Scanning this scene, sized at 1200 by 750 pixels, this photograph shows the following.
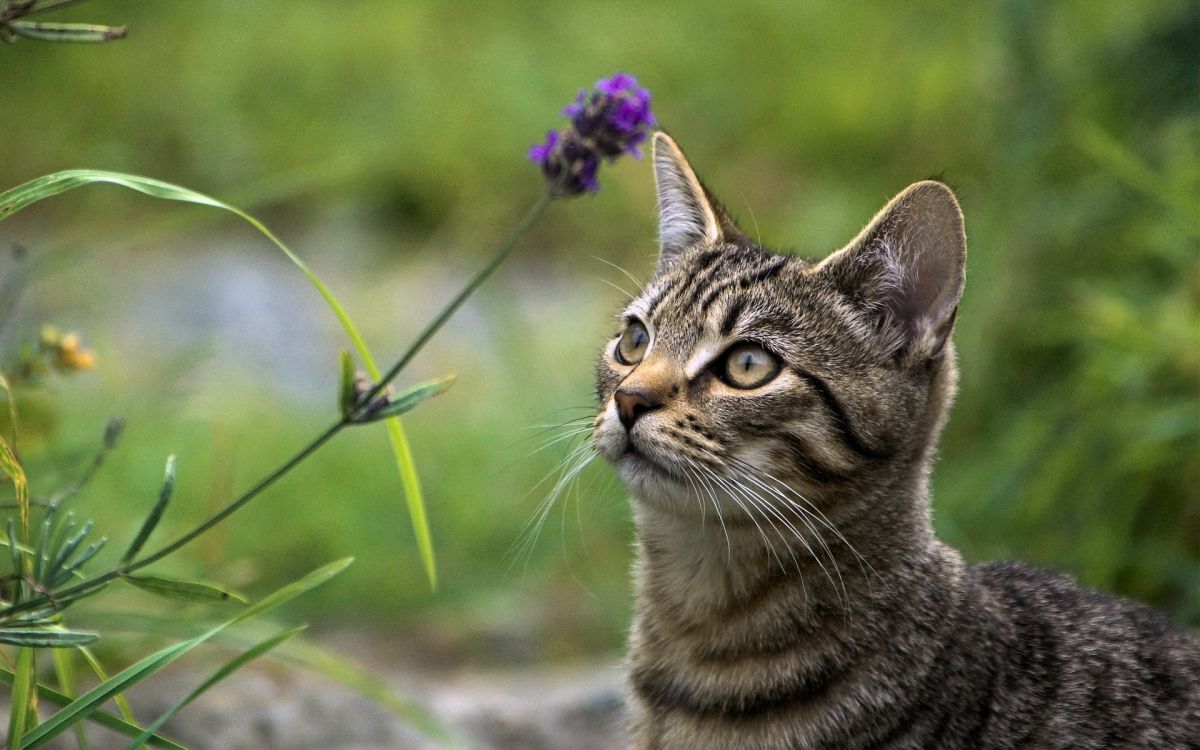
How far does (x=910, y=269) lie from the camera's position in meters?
2.52

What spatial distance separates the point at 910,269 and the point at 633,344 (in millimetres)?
556

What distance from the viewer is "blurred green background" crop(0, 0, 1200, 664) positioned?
367cm

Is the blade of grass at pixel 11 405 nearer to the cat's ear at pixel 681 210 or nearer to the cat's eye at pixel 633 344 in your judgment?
the cat's eye at pixel 633 344

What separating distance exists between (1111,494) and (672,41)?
465 centimetres

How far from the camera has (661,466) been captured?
2.36 meters

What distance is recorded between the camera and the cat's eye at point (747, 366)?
246 centimetres

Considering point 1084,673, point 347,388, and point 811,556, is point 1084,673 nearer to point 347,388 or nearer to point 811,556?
point 811,556

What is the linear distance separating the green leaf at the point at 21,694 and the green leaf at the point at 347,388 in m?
0.61

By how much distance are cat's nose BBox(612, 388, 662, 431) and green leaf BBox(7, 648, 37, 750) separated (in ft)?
3.31

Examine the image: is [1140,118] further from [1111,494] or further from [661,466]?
[661,466]

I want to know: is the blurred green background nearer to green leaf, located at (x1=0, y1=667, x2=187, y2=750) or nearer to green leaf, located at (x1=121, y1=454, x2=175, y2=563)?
green leaf, located at (x1=0, y1=667, x2=187, y2=750)

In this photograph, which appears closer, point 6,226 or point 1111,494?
point 1111,494

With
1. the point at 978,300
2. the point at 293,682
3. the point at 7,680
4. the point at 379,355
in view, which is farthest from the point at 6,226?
the point at 7,680

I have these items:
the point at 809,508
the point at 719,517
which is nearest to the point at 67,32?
the point at 719,517
